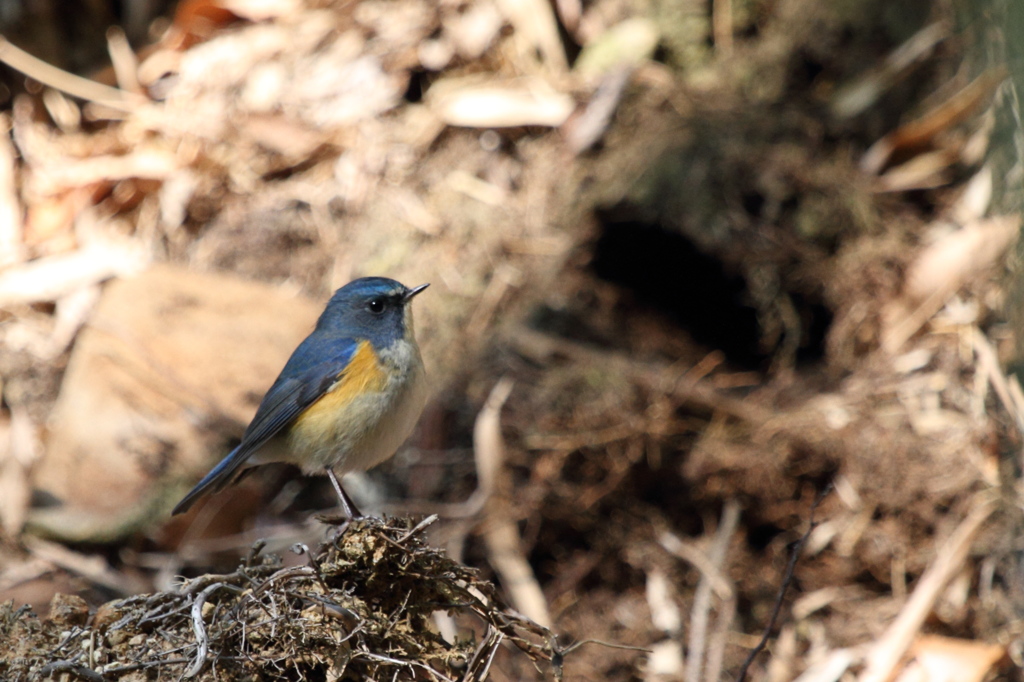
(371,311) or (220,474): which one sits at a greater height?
(371,311)

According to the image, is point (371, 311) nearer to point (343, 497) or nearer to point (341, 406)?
point (341, 406)

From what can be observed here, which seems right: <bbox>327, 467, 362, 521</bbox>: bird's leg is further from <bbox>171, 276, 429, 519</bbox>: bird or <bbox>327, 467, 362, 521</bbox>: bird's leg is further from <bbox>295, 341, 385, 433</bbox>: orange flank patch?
<bbox>295, 341, 385, 433</bbox>: orange flank patch

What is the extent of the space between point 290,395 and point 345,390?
25 cm

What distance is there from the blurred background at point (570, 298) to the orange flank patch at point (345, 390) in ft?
4.24

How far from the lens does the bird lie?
3.63 meters

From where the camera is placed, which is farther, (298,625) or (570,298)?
(570,298)

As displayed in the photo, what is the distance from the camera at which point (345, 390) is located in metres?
3.72

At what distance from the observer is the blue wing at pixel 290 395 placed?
3.70 m

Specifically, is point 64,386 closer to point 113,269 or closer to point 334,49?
point 113,269

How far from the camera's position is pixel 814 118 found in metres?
6.02

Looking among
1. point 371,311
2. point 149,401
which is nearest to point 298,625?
point 371,311

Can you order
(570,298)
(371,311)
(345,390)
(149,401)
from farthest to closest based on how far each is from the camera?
(570,298) < (149,401) < (371,311) < (345,390)

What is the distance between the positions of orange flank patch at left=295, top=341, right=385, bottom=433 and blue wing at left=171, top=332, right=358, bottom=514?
1.2 inches

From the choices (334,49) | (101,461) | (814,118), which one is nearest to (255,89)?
(334,49)
